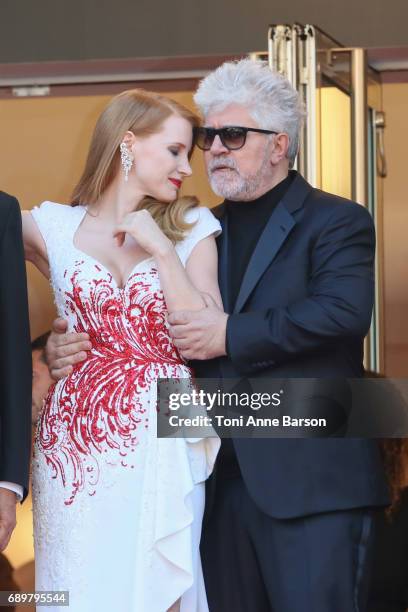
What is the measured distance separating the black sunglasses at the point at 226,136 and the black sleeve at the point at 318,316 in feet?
1.09

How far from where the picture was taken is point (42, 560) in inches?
121

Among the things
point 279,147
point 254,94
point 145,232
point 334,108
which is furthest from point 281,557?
point 334,108

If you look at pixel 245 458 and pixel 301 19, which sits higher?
pixel 301 19

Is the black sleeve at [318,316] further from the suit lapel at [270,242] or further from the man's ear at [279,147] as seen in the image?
the man's ear at [279,147]

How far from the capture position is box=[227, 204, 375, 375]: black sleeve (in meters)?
2.99

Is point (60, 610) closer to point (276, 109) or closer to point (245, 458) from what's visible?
point (245, 458)

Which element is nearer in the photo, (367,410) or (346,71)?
(367,410)

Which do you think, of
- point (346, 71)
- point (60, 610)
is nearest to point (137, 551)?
point (60, 610)

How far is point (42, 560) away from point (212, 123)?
1.15 meters

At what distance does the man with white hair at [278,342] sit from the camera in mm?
3002

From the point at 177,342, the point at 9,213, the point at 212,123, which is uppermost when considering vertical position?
the point at 212,123

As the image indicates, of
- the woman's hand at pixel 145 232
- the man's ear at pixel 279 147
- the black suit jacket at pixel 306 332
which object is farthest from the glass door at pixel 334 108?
the woman's hand at pixel 145 232

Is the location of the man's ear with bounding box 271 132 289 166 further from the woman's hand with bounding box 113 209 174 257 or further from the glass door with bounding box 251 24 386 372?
the glass door with bounding box 251 24 386 372

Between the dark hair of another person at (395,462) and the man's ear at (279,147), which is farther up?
the man's ear at (279,147)
